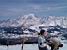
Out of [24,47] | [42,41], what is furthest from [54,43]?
[24,47]

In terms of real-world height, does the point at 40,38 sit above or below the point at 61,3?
below

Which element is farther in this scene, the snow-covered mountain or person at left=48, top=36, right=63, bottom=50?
the snow-covered mountain

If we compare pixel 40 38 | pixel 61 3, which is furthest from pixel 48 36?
pixel 61 3

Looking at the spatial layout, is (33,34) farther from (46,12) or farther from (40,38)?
(46,12)

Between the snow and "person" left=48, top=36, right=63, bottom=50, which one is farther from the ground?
"person" left=48, top=36, right=63, bottom=50

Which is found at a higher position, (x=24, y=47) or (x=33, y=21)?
(x=33, y=21)

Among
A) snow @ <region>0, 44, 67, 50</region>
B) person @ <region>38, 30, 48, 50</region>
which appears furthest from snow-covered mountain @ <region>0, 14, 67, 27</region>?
snow @ <region>0, 44, 67, 50</region>

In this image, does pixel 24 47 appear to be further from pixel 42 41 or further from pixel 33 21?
pixel 33 21

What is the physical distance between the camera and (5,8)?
304 cm

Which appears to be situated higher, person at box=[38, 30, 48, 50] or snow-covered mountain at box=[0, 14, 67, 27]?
snow-covered mountain at box=[0, 14, 67, 27]

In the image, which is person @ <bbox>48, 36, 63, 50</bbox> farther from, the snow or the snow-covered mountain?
the snow-covered mountain

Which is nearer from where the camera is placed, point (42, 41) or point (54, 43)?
point (54, 43)

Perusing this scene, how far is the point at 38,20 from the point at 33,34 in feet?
0.72

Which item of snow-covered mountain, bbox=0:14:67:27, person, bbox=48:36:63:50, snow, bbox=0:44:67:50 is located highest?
snow-covered mountain, bbox=0:14:67:27
